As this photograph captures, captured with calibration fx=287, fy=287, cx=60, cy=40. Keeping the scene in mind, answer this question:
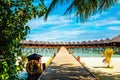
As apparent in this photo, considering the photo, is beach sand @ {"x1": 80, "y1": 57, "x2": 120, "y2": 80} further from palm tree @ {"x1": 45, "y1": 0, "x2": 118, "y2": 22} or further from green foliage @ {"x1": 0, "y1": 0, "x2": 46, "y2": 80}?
green foliage @ {"x1": 0, "y1": 0, "x2": 46, "y2": 80}

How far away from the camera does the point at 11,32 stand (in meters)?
4.45

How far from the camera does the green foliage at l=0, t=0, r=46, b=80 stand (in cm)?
439

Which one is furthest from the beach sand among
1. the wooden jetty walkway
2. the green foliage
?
the green foliage

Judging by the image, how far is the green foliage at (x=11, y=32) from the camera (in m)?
4.39

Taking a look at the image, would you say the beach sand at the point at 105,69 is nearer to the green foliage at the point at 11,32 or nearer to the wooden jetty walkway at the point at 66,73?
the wooden jetty walkway at the point at 66,73

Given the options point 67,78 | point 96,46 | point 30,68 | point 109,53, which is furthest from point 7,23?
point 96,46

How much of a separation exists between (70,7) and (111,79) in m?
4.16

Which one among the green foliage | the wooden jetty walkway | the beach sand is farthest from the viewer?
the beach sand

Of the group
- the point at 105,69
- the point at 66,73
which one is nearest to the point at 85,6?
the point at 66,73

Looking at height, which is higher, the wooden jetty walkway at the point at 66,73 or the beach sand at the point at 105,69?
the wooden jetty walkway at the point at 66,73

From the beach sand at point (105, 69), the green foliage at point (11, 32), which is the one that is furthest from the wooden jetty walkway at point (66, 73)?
the green foliage at point (11, 32)

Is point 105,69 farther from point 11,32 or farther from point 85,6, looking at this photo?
point 11,32

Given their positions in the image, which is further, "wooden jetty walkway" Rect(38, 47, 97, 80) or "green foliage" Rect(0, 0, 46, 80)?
"wooden jetty walkway" Rect(38, 47, 97, 80)

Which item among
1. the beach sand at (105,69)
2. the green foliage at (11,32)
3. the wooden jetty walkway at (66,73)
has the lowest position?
the beach sand at (105,69)
